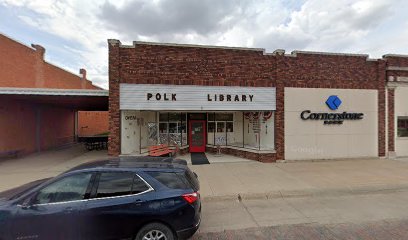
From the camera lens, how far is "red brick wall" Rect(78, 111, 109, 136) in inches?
979

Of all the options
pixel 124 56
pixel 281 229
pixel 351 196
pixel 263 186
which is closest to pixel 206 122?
pixel 124 56

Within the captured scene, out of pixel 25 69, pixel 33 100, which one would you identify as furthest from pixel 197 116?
pixel 25 69

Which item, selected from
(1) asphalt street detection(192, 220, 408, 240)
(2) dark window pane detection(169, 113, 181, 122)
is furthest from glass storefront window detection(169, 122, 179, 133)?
(1) asphalt street detection(192, 220, 408, 240)

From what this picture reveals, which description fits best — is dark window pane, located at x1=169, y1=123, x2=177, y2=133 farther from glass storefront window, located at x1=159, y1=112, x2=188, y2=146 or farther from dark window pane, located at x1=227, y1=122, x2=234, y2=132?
dark window pane, located at x1=227, y1=122, x2=234, y2=132

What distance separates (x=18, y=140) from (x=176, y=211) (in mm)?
14025

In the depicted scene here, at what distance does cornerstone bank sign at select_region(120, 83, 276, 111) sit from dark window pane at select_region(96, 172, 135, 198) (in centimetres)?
713

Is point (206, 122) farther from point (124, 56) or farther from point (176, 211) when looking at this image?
point (176, 211)

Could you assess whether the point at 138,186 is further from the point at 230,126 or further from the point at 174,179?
the point at 230,126

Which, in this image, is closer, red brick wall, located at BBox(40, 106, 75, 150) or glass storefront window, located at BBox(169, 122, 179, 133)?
glass storefront window, located at BBox(169, 122, 179, 133)

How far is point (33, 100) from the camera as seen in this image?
13.5m

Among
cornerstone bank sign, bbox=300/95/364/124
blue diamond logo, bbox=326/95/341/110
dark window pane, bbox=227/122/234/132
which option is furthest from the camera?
dark window pane, bbox=227/122/234/132

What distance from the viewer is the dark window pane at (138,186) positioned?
3.71 m

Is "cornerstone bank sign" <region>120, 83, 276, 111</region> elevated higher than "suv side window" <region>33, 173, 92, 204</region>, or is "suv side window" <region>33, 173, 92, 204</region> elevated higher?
"cornerstone bank sign" <region>120, 83, 276, 111</region>

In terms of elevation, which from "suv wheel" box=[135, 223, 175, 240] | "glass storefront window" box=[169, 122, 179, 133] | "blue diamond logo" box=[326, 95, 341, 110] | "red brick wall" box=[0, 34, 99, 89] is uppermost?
"red brick wall" box=[0, 34, 99, 89]
